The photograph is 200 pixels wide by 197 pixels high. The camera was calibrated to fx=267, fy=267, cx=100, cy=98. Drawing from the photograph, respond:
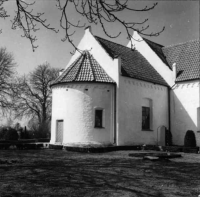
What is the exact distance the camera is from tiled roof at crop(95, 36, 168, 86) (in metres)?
19.8

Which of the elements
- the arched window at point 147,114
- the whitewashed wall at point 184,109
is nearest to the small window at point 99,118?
the arched window at point 147,114

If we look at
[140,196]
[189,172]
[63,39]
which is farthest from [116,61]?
[140,196]

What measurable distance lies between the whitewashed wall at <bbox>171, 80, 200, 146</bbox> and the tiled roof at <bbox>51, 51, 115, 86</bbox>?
640cm

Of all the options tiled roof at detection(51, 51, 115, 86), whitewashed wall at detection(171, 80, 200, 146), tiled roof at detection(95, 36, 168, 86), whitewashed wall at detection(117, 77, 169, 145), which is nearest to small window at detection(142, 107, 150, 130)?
whitewashed wall at detection(117, 77, 169, 145)

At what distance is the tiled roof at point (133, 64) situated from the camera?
65.0 feet

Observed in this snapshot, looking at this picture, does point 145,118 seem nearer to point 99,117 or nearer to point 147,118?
point 147,118

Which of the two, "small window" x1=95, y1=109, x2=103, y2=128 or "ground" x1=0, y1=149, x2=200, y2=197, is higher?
"small window" x1=95, y1=109, x2=103, y2=128

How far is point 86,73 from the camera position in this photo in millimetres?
18828

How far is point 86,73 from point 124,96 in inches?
123

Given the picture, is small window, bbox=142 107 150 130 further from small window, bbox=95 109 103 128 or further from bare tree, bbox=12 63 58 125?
bare tree, bbox=12 63 58 125

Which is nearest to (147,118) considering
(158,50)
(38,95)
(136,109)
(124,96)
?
(136,109)

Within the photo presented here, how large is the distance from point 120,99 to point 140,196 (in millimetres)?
12838

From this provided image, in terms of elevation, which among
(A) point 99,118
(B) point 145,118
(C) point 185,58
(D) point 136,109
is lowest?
(A) point 99,118

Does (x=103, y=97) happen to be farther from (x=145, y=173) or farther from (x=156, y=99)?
(x=145, y=173)
